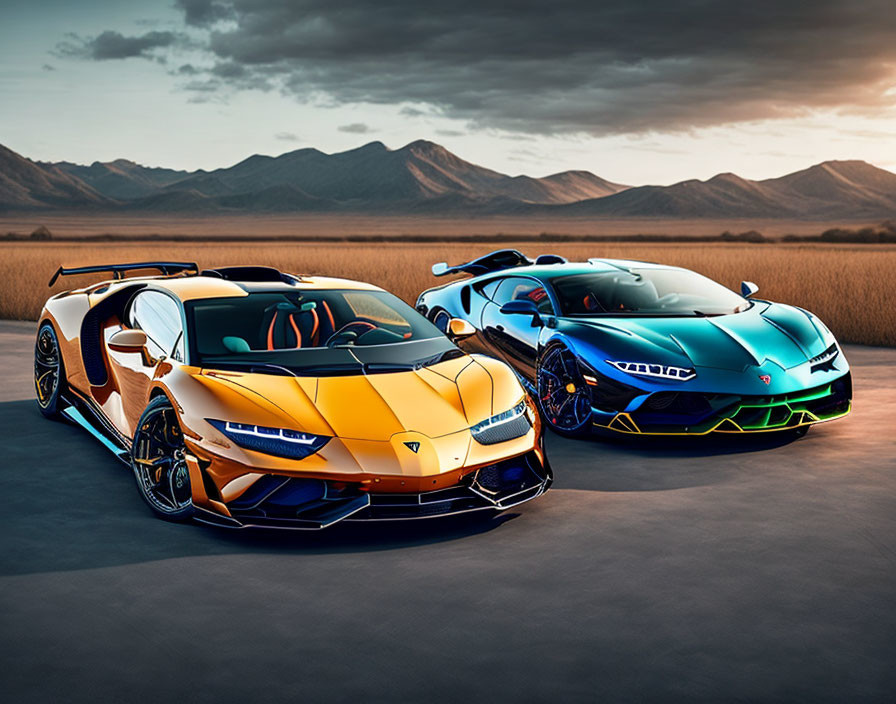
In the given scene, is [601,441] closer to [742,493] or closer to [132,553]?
[742,493]

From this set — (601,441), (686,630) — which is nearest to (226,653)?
(686,630)

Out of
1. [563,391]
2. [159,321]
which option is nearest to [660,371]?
[563,391]

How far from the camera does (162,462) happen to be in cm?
579

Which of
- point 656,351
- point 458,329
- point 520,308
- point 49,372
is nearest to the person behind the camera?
point 458,329

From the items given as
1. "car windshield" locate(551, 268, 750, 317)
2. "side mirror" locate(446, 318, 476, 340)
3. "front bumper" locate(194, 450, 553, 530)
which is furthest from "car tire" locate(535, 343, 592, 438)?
"front bumper" locate(194, 450, 553, 530)

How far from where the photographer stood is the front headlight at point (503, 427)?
5.57 m

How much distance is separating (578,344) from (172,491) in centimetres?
363

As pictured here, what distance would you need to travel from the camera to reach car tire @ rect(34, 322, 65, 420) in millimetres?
8375

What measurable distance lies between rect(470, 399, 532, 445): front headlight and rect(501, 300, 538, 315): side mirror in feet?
9.41

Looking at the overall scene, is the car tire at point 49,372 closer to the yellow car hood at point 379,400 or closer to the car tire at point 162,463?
the car tire at point 162,463

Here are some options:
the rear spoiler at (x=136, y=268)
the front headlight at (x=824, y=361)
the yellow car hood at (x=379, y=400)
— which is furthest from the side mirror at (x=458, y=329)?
the front headlight at (x=824, y=361)

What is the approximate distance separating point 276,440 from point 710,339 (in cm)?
404

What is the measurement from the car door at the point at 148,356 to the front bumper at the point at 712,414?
3.22 meters

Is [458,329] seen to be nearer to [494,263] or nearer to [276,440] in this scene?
[276,440]
